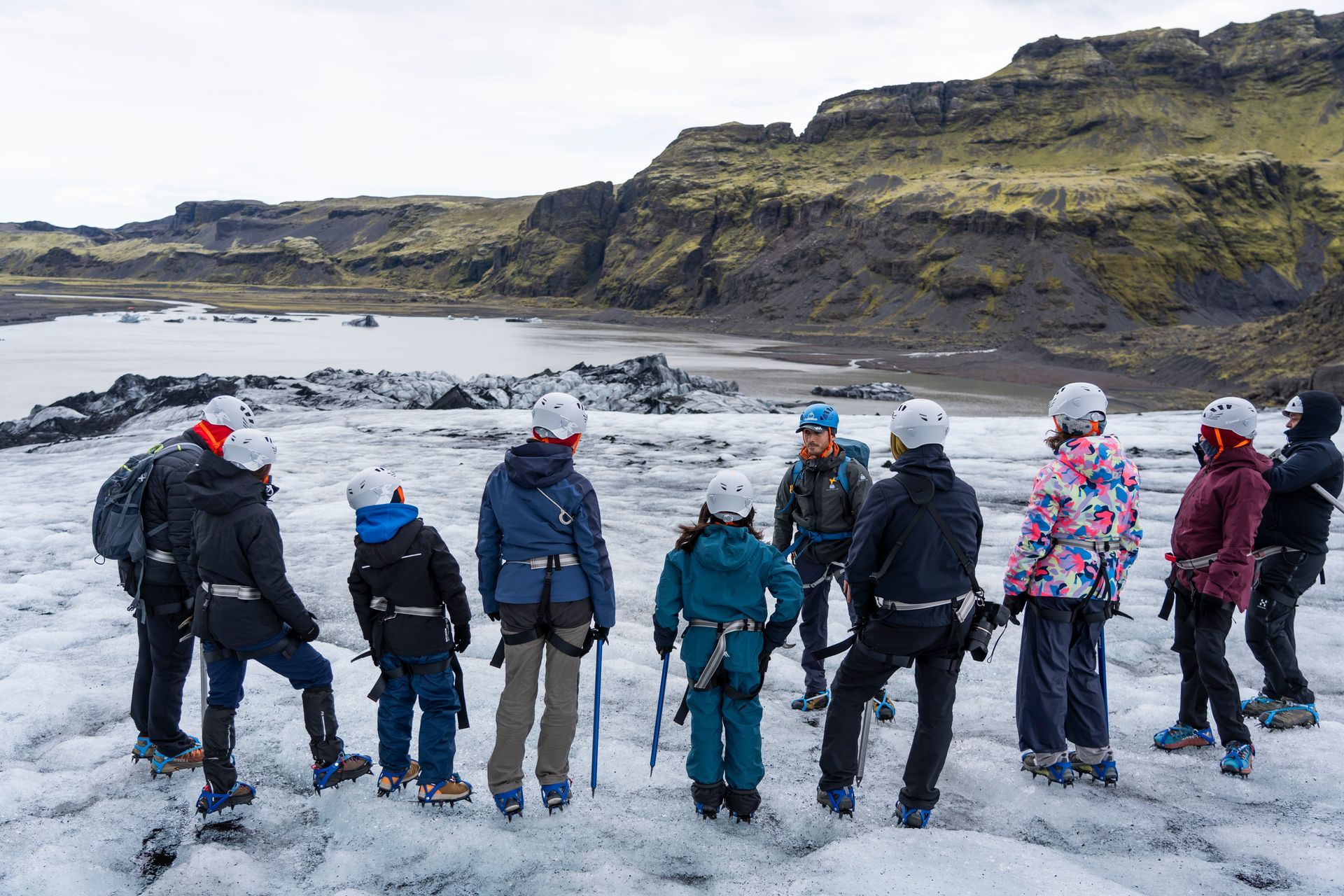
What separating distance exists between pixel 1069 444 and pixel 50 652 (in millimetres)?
8314

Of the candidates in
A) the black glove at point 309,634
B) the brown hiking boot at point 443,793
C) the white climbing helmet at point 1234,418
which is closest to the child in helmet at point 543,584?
the brown hiking boot at point 443,793

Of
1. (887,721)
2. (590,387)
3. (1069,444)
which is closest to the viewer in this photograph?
(1069,444)

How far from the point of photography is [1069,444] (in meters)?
4.87

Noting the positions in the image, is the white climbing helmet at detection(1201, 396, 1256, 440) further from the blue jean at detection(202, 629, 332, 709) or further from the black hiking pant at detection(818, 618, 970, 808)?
the blue jean at detection(202, 629, 332, 709)

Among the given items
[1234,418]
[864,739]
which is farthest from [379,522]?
[1234,418]

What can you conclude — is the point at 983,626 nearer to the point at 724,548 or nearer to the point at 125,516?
the point at 724,548

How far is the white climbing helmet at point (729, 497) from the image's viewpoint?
4445 mm

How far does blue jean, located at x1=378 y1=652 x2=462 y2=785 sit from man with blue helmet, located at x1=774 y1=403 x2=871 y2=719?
252 centimetres

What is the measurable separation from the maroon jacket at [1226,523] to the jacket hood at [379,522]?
4.83 meters

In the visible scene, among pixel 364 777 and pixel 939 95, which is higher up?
pixel 939 95

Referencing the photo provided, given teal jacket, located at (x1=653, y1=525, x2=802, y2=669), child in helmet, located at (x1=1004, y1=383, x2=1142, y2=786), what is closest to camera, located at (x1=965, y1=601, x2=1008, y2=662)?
child in helmet, located at (x1=1004, y1=383, x2=1142, y2=786)

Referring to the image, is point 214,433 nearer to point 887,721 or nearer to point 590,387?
point 887,721

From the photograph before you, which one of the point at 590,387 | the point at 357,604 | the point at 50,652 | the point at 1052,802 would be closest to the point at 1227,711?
the point at 1052,802

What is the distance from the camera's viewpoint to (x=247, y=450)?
4473mm
